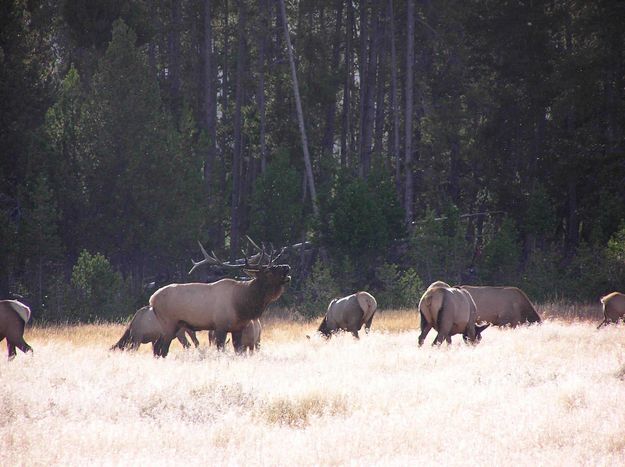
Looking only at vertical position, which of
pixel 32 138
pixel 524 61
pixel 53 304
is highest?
pixel 524 61

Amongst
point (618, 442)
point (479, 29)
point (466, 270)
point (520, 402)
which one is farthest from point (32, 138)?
point (618, 442)

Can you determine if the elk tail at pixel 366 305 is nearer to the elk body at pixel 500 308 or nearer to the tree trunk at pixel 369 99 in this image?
the elk body at pixel 500 308

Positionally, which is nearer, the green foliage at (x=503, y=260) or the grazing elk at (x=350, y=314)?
the grazing elk at (x=350, y=314)

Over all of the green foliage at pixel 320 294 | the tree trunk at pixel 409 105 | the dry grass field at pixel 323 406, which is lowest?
the green foliage at pixel 320 294

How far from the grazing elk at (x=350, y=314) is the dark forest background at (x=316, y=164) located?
5470 mm

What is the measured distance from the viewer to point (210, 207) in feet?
109

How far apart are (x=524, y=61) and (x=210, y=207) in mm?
13699

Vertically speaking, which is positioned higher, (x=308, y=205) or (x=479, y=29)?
(x=479, y=29)

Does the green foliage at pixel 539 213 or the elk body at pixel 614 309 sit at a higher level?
the green foliage at pixel 539 213

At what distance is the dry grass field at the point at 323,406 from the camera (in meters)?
7.81

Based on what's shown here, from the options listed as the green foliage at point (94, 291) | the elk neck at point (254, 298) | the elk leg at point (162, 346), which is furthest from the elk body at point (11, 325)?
the green foliage at point (94, 291)

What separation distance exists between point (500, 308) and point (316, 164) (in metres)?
20.5

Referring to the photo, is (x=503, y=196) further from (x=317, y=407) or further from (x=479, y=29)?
(x=317, y=407)

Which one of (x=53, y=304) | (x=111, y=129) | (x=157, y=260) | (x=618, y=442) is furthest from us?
(x=157, y=260)
